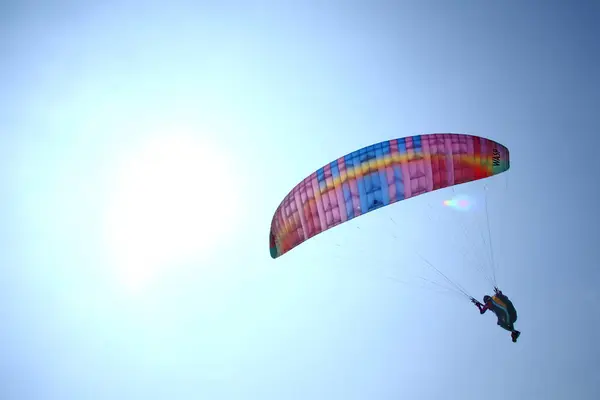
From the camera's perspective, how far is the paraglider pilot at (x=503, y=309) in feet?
48.8

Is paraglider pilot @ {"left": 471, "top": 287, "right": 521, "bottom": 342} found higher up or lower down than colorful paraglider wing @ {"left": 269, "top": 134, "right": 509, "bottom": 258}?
lower down

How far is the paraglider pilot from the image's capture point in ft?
48.8

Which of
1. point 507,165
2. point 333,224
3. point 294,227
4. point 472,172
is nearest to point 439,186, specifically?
point 472,172

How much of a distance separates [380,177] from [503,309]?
20.1 ft

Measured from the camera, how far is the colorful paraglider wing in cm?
1464

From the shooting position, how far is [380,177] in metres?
15.0

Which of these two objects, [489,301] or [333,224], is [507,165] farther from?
[333,224]

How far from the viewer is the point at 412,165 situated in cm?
1488

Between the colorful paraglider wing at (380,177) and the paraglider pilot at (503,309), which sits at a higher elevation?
the colorful paraglider wing at (380,177)

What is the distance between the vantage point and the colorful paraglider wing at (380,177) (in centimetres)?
1464

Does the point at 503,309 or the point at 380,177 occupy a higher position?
the point at 380,177

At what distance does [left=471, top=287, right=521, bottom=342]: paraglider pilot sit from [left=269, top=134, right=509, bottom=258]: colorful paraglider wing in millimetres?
4198

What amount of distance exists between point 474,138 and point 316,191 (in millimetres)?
5566

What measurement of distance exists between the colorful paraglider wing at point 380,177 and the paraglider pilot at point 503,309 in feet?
13.8
